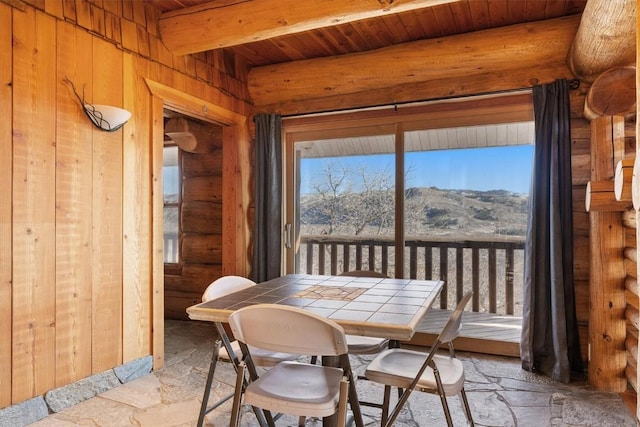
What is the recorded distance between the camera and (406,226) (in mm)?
3688

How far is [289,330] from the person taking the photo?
4.81 feet

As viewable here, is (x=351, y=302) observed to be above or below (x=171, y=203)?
below

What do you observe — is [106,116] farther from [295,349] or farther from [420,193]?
[420,193]

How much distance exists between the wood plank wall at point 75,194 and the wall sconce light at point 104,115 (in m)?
0.04

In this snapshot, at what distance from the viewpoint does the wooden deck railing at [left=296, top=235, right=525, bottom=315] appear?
12.2 ft

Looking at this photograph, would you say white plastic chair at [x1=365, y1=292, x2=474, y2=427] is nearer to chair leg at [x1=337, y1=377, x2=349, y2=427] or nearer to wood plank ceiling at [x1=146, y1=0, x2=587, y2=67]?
chair leg at [x1=337, y1=377, x2=349, y2=427]

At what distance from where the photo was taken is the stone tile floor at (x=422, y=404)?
2.27 m

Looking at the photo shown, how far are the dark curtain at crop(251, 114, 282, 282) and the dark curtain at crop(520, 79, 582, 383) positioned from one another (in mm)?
2161

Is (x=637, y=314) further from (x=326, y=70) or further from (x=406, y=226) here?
(x=326, y=70)

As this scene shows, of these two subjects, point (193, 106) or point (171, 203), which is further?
point (171, 203)

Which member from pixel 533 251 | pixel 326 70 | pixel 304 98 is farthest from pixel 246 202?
pixel 533 251

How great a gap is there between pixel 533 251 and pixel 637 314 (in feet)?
2.41

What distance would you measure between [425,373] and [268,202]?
7.90 feet

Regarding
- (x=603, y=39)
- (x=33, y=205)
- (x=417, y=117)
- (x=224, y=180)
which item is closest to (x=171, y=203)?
(x=224, y=180)
